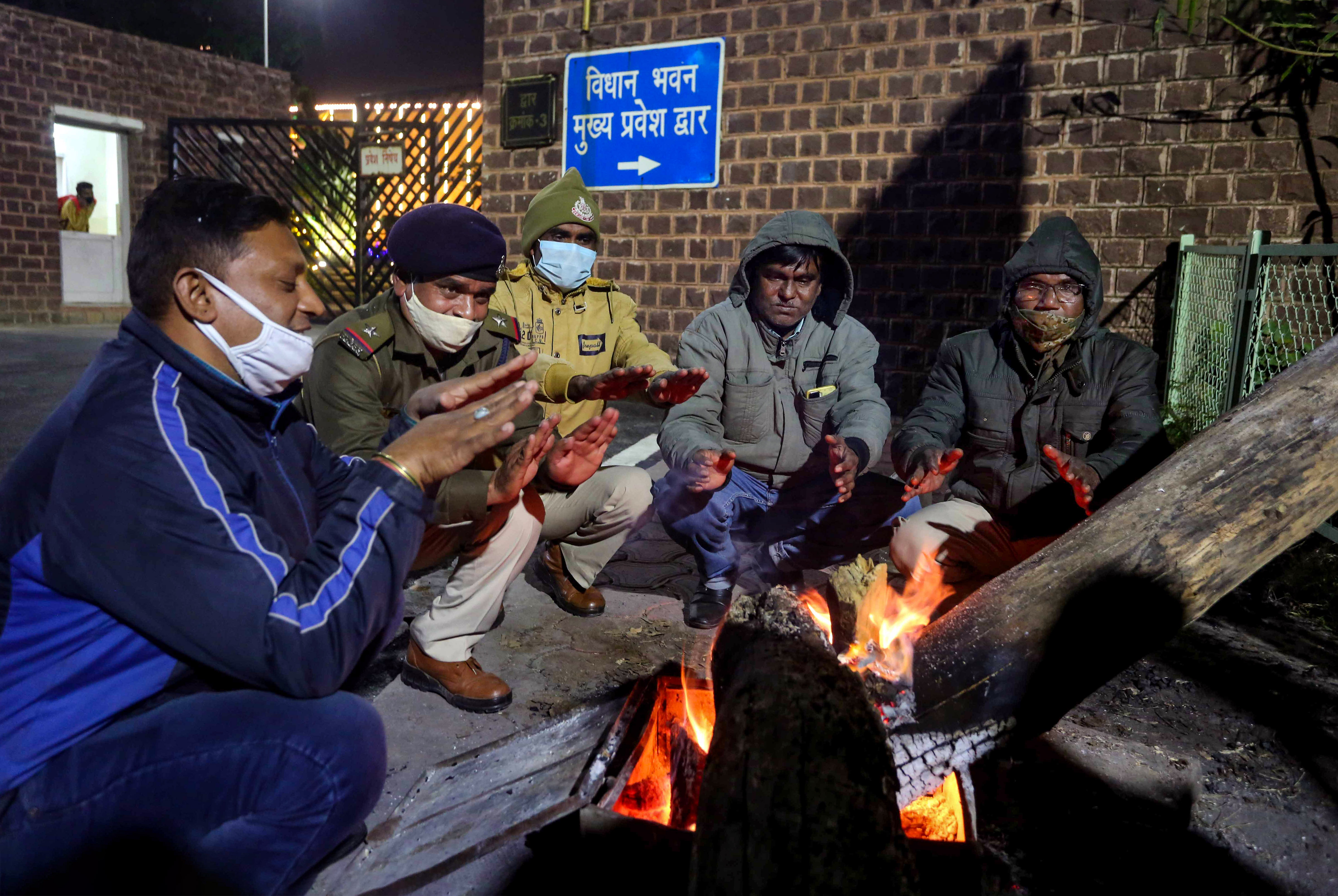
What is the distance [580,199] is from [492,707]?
2.44m

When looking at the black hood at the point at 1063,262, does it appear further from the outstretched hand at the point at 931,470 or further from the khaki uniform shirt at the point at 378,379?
the khaki uniform shirt at the point at 378,379

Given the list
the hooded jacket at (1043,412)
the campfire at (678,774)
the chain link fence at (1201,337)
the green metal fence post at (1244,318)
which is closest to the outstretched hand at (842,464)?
the hooded jacket at (1043,412)

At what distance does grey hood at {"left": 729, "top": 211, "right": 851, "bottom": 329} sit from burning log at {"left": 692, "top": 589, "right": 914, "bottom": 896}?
216cm

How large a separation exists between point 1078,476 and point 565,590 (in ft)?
7.07

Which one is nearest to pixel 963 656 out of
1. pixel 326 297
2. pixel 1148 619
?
pixel 1148 619

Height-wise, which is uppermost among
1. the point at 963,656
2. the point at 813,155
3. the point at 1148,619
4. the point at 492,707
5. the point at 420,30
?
the point at 420,30

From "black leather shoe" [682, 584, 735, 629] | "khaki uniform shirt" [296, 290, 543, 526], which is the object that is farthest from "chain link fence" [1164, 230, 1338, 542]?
"khaki uniform shirt" [296, 290, 543, 526]

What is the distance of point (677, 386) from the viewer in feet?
10.8

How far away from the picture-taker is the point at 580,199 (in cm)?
411

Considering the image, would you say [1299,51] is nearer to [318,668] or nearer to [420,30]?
[318,668]

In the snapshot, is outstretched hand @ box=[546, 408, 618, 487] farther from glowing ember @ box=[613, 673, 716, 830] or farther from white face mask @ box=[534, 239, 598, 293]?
white face mask @ box=[534, 239, 598, 293]

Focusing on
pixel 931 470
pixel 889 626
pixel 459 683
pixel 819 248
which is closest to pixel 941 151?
pixel 819 248

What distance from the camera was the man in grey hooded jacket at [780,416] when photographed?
12.3 feet

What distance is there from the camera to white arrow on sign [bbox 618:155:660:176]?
25.7ft
